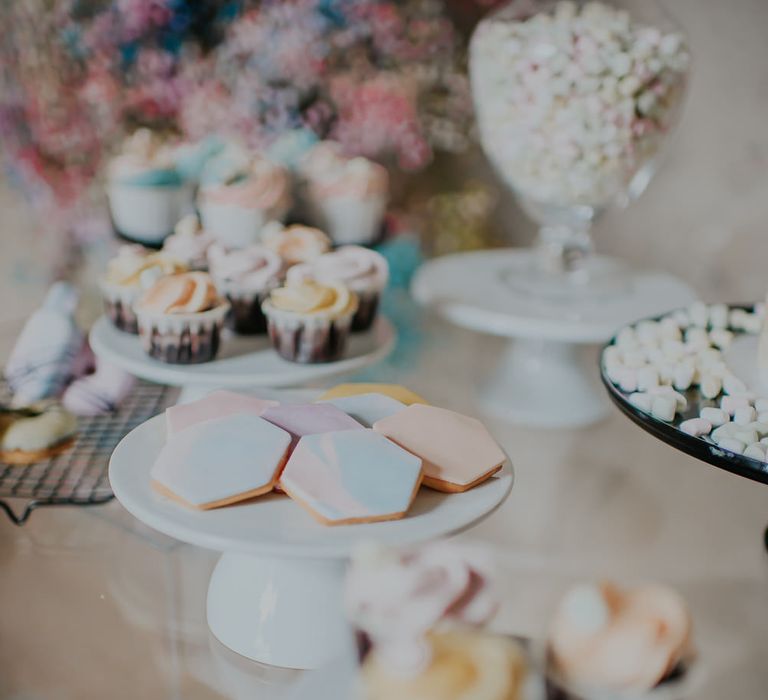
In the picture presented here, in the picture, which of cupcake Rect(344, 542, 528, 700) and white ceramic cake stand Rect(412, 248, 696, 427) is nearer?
cupcake Rect(344, 542, 528, 700)

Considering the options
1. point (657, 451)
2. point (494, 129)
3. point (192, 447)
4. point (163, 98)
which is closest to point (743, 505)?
point (657, 451)

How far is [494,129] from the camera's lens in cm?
121

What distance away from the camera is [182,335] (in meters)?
0.88

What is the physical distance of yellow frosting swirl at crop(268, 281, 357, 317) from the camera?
90 cm

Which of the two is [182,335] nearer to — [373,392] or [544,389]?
[373,392]

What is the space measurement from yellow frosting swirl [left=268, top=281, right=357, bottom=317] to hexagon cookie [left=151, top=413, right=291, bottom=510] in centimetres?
27

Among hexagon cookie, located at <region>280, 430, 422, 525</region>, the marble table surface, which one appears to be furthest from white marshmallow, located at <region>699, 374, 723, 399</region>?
hexagon cookie, located at <region>280, 430, 422, 525</region>

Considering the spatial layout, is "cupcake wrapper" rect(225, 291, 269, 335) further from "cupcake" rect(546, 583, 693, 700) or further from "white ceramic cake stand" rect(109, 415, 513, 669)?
"cupcake" rect(546, 583, 693, 700)

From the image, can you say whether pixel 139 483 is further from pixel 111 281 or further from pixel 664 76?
pixel 664 76

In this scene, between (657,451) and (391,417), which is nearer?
(391,417)

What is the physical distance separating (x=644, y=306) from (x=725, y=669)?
1.96 ft

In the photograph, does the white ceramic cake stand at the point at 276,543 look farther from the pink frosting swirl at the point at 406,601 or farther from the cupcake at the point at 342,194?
the cupcake at the point at 342,194

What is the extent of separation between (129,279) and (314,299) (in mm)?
210

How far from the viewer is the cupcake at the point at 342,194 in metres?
1.20
